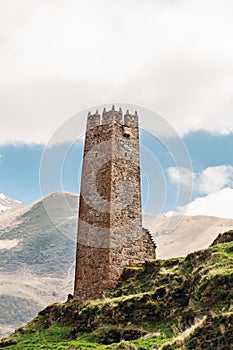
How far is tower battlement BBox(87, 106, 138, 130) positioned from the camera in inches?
1187

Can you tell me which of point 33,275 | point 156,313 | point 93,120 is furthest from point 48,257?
point 156,313

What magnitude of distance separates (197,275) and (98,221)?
9169 mm

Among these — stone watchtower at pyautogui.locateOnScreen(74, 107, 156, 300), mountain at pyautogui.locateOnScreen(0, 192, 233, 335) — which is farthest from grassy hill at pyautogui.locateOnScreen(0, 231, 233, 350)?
mountain at pyautogui.locateOnScreen(0, 192, 233, 335)

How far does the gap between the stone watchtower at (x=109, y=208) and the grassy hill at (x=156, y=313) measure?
4.91ft

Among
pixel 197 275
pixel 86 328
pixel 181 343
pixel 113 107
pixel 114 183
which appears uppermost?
pixel 113 107

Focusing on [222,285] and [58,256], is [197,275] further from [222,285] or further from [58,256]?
[58,256]

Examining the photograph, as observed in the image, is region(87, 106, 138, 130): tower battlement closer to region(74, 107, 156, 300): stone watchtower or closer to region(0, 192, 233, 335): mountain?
region(74, 107, 156, 300): stone watchtower

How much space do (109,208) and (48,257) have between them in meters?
154

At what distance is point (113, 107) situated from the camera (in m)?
30.3

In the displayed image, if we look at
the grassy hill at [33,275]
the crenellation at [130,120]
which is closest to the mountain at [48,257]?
the grassy hill at [33,275]

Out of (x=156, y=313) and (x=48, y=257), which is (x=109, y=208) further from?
(x=48, y=257)

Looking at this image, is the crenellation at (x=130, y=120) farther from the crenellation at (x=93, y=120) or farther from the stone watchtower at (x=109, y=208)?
the crenellation at (x=93, y=120)

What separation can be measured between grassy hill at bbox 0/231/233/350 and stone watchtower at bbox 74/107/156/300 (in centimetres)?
150

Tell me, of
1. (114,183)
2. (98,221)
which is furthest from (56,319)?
(114,183)
